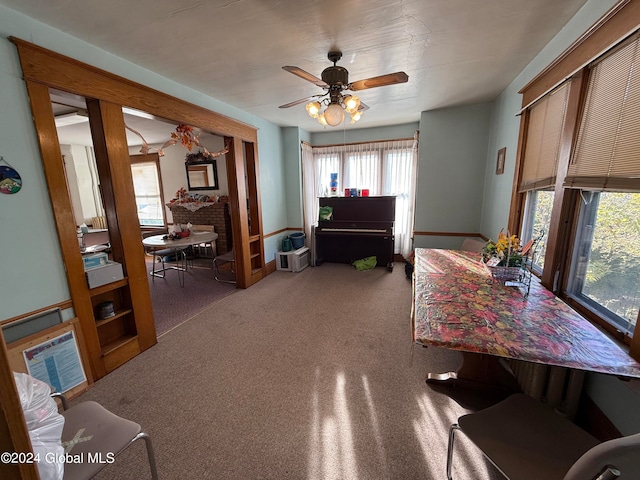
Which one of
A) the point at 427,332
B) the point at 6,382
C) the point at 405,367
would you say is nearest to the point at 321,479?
the point at 427,332

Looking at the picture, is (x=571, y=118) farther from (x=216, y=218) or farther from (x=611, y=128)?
(x=216, y=218)

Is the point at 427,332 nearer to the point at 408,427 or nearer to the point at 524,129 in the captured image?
the point at 408,427

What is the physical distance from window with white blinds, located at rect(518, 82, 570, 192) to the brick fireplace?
4503 mm

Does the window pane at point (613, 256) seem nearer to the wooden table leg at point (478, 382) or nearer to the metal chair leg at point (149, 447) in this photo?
the wooden table leg at point (478, 382)

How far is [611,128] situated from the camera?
132 cm

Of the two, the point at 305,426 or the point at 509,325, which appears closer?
the point at 509,325

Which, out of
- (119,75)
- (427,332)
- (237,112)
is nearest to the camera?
(427,332)

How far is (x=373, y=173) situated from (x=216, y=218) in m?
3.19

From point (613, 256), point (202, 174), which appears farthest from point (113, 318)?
point (202, 174)

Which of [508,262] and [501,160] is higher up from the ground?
[501,160]

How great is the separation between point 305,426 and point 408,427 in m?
0.62

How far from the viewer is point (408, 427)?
1.51m

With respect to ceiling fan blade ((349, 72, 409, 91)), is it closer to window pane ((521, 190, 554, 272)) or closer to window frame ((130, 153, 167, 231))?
window pane ((521, 190, 554, 272))

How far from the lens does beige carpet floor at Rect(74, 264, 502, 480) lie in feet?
4.32
